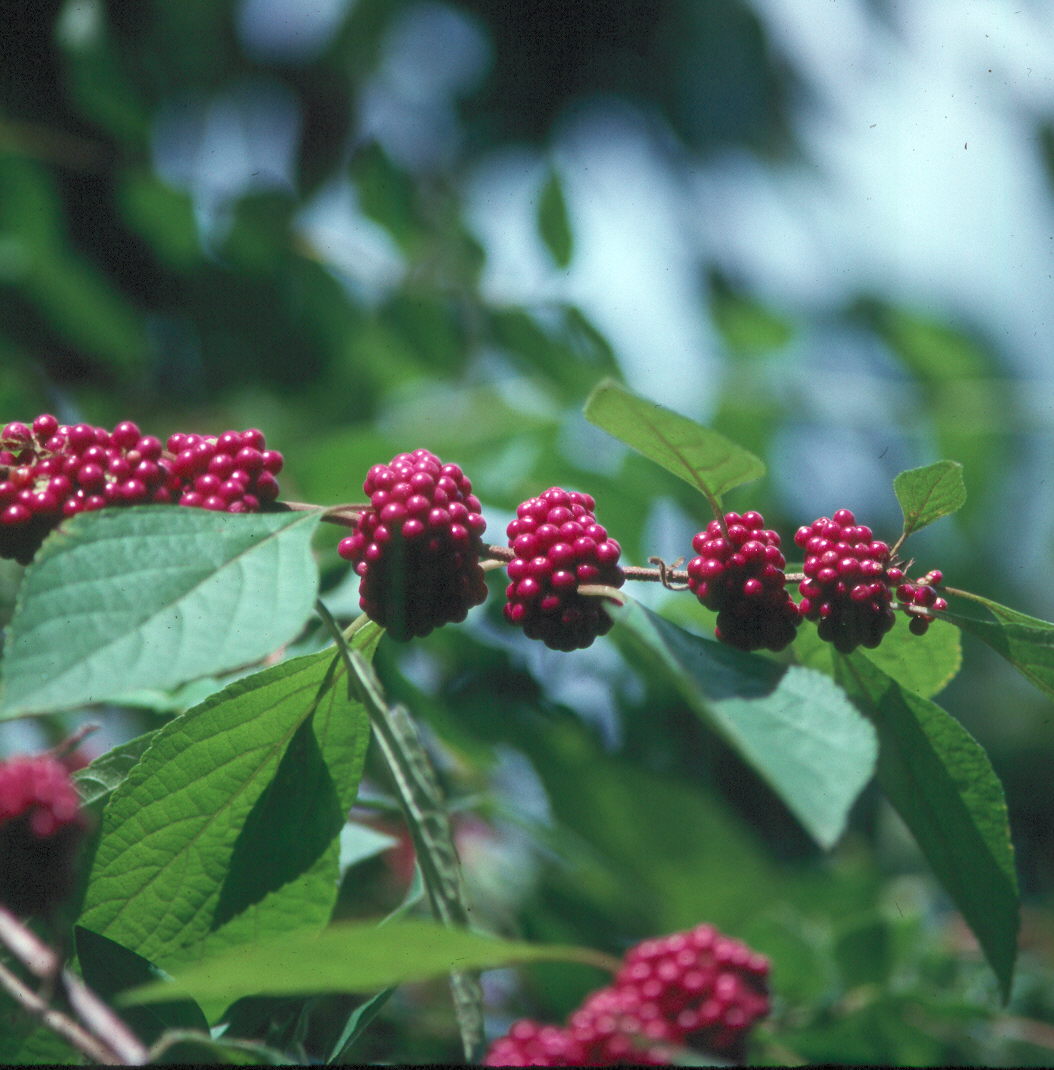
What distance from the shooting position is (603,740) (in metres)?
2.63

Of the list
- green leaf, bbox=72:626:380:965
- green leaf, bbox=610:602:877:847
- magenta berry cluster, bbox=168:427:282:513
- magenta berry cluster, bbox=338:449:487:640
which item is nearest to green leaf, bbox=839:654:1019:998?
green leaf, bbox=610:602:877:847

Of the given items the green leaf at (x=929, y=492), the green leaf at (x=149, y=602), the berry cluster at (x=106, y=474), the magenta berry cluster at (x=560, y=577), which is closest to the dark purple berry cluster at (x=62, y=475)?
the berry cluster at (x=106, y=474)

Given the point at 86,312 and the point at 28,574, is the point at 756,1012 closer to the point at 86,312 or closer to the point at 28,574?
the point at 28,574

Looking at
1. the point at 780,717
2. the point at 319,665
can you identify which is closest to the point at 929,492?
the point at 780,717

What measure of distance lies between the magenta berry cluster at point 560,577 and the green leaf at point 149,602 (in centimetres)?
26

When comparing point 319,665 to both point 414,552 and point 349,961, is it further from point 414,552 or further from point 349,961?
point 349,961

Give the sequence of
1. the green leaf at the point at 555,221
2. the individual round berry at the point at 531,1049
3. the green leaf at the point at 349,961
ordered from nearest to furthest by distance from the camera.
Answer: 1. the green leaf at the point at 349,961
2. the individual round berry at the point at 531,1049
3. the green leaf at the point at 555,221

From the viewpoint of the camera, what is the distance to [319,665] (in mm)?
1343

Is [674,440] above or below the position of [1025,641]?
above

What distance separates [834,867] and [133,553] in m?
2.78

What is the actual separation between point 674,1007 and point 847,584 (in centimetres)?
109

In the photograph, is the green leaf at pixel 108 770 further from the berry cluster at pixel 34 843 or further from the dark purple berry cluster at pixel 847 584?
the dark purple berry cluster at pixel 847 584

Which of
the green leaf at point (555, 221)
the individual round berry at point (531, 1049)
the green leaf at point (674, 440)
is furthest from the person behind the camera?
the green leaf at point (555, 221)

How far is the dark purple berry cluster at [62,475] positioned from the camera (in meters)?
1.20
